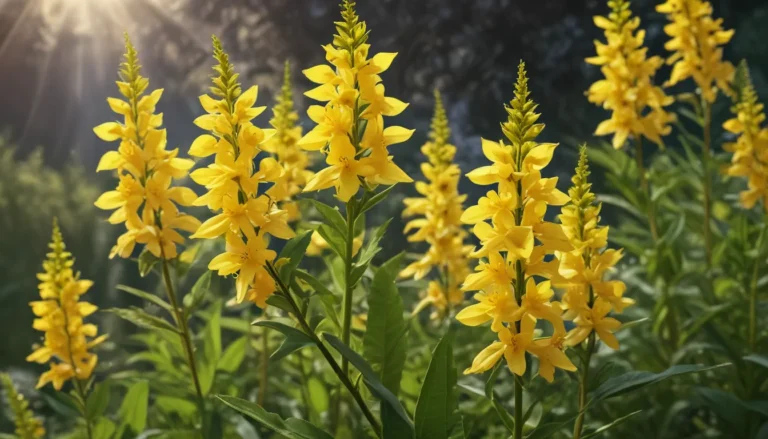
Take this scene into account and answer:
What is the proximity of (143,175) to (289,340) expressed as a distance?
1.66 ft

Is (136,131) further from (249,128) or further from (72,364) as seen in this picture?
(72,364)

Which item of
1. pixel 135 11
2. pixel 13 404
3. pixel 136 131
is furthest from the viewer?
pixel 135 11

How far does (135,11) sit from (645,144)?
2926 millimetres

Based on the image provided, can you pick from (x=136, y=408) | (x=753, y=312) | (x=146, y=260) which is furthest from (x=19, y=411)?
(x=753, y=312)

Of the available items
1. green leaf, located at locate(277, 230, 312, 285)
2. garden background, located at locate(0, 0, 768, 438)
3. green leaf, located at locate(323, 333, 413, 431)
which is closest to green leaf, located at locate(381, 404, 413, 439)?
green leaf, located at locate(323, 333, 413, 431)

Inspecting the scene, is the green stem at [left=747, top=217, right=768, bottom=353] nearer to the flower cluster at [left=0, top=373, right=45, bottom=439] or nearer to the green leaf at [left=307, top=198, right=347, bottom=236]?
the green leaf at [left=307, top=198, right=347, bottom=236]

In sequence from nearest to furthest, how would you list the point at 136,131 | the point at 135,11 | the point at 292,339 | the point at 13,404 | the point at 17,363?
Answer: the point at 292,339 → the point at 136,131 → the point at 13,404 → the point at 17,363 → the point at 135,11

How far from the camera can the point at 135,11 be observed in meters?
4.12

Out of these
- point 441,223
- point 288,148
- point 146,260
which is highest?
point 288,148

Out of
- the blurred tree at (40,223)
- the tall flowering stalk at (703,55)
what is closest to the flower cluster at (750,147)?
the tall flowering stalk at (703,55)

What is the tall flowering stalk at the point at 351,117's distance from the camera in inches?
36.4

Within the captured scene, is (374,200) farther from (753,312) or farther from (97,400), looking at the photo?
(753,312)

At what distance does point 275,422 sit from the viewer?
930 millimetres

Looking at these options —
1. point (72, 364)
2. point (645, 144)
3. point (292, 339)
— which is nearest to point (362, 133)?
point (292, 339)
